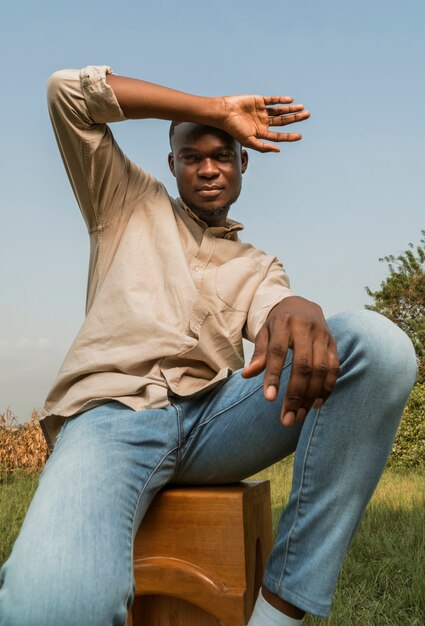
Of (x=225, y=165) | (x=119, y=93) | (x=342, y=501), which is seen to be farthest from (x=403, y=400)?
(x=119, y=93)

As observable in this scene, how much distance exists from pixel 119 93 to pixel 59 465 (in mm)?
1143

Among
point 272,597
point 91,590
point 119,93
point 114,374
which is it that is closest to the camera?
point 91,590

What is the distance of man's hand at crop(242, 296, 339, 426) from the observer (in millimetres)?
1735

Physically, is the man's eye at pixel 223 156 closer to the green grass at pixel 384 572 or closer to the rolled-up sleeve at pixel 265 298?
the rolled-up sleeve at pixel 265 298

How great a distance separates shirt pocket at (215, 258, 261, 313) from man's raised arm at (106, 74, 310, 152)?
1.27ft

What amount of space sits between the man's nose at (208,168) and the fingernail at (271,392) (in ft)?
3.42

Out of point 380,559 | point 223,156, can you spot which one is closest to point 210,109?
point 223,156

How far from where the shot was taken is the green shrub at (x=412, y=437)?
32.8 ft

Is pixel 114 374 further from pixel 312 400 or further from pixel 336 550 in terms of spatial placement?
pixel 336 550

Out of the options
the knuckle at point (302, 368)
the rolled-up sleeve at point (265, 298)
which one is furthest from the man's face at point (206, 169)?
the knuckle at point (302, 368)

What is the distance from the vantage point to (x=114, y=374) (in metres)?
2.13

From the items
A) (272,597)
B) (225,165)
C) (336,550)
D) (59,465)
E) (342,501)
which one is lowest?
(272,597)

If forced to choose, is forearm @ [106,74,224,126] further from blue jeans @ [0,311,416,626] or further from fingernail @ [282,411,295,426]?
fingernail @ [282,411,295,426]

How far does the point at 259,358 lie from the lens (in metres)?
1.77
